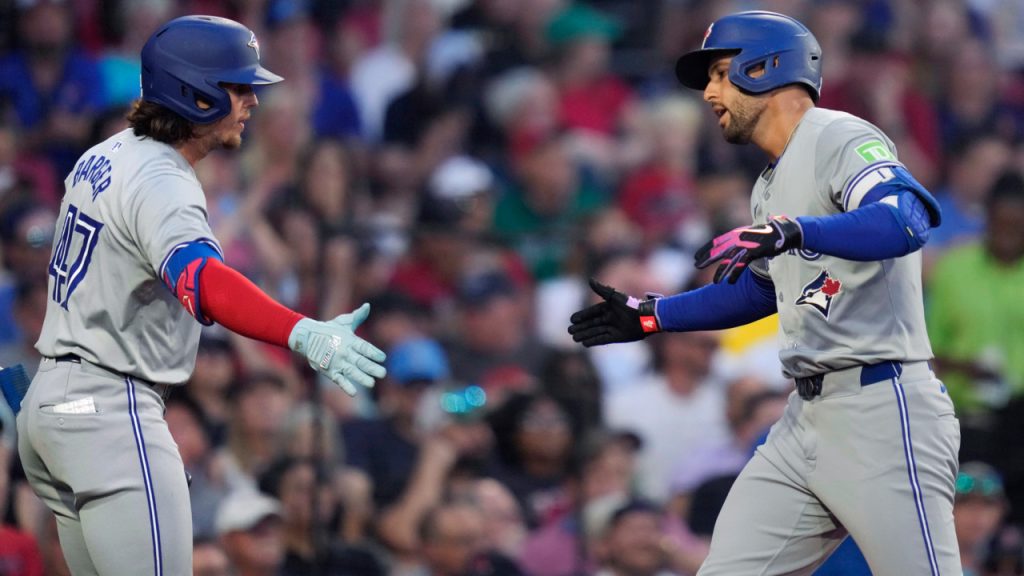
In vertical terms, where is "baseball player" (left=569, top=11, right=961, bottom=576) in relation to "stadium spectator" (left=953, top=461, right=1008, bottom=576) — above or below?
above

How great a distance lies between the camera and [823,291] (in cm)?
438

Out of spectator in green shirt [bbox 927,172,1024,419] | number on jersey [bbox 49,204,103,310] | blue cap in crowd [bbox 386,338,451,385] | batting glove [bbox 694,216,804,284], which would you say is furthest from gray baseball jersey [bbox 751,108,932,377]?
spectator in green shirt [bbox 927,172,1024,419]

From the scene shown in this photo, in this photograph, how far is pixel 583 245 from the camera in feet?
24.3

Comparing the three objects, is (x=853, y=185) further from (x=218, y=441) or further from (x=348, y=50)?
(x=348, y=50)

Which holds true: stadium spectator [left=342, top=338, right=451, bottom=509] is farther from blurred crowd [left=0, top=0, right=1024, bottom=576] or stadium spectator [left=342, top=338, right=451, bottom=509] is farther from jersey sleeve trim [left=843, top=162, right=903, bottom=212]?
jersey sleeve trim [left=843, top=162, right=903, bottom=212]

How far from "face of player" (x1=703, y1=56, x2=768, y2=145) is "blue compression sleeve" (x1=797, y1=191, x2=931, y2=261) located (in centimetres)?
66

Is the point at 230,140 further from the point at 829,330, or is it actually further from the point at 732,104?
the point at 829,330

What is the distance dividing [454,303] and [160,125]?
10.3 ft

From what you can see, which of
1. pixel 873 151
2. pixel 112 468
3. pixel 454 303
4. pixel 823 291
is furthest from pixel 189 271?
pixel 454 303

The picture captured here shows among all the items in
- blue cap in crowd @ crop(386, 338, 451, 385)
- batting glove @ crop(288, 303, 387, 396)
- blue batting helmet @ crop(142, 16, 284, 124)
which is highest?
blue batting helmet @ crop(142, 16, 284, 124)

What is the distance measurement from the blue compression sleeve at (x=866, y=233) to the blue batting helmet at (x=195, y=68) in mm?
1686

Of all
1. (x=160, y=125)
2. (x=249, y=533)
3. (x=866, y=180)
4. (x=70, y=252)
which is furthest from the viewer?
(x=249, y=533)

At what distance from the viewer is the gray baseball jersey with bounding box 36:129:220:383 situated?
4.26 meters

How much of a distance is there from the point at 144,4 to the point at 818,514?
18.7 feet
